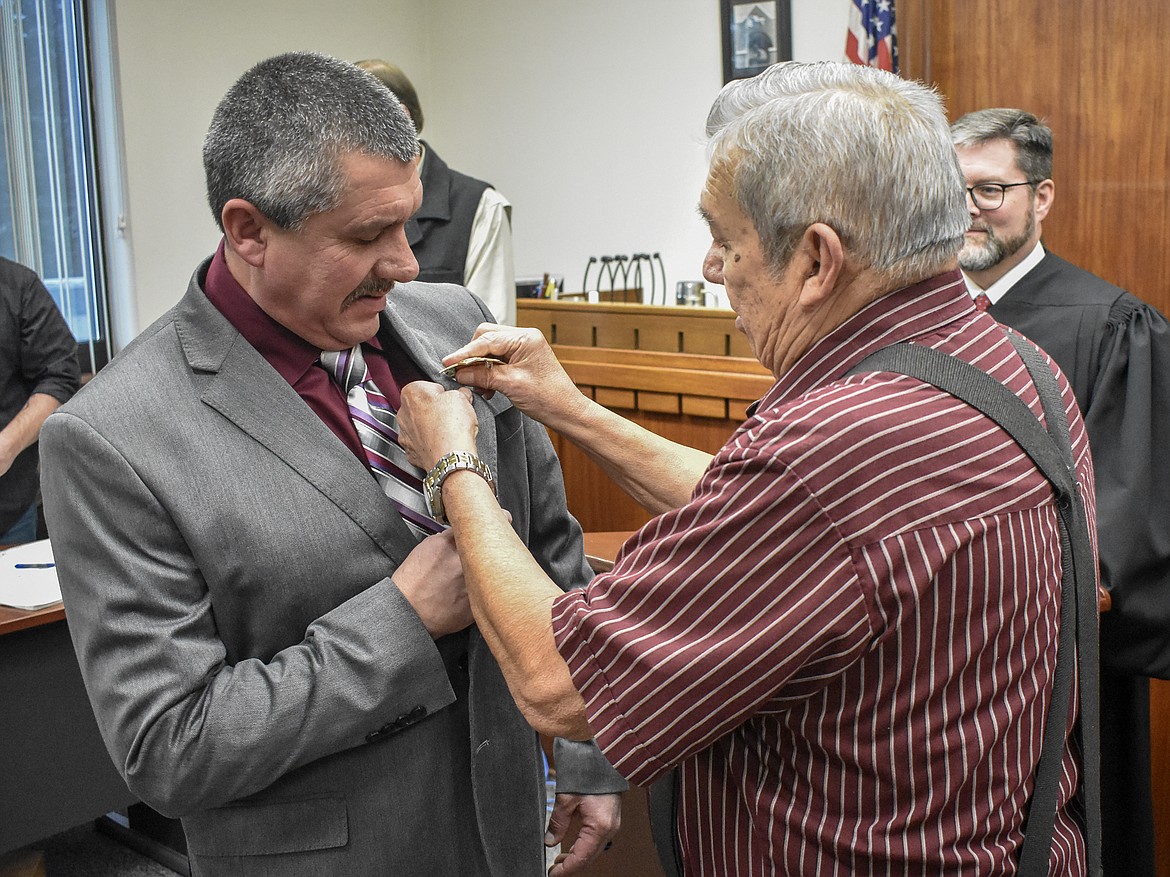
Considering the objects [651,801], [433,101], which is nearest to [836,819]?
[651,801]

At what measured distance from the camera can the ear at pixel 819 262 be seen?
1.08 metres

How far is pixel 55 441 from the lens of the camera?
1196 millimetres

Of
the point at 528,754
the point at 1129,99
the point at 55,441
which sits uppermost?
the point at 1129,99

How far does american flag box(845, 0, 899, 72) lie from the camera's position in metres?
5.07

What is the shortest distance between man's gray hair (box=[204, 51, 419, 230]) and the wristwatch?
1.02ft

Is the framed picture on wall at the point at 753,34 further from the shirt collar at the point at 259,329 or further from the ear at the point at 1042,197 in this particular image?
the shirt collar at the point at 259,329

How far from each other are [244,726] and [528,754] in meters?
0.41

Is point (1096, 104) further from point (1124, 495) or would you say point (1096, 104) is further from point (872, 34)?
point (872, 34)

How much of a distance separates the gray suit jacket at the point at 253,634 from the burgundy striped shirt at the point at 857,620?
0.29 metres

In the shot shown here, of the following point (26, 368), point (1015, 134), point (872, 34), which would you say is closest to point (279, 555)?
point (1015, 134)

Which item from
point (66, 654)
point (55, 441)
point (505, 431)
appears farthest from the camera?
point (66, 654)

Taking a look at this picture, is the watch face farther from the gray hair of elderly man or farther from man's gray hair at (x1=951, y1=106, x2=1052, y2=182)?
man's gray hair at (x1=951, y1=106, x2=1052, y2=182)

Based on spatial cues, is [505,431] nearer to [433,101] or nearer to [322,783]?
[322,783]

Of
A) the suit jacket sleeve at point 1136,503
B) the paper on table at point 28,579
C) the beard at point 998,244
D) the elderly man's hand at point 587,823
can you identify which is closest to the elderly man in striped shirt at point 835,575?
the elderly man's hand at point 587,823
